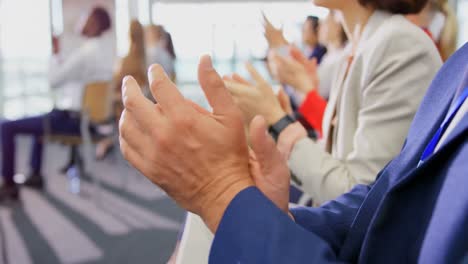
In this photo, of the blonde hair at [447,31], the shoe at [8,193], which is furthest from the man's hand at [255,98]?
the shoe at [8,193]

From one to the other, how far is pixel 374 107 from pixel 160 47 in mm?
4484

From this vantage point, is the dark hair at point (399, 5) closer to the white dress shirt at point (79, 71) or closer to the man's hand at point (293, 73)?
the man's hand at point (293, 73)

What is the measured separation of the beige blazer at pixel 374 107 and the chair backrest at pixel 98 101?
2.91 meters

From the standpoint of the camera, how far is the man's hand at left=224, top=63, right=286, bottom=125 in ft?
4.07

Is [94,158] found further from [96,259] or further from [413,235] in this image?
[413,235]

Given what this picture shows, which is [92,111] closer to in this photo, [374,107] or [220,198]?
[374,107]

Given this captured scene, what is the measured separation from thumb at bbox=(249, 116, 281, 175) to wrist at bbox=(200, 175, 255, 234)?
0.15 ft

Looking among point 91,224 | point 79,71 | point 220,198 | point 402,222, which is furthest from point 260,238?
point 79,71

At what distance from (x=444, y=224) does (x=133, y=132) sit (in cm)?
38

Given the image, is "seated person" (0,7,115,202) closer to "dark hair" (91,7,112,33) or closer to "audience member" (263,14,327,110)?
"dark hair" (91,7,112,33)

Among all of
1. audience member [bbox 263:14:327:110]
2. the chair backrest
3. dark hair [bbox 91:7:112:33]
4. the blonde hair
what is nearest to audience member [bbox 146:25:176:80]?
dark hair [bbox 91:7:112:33]

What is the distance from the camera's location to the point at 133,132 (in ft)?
2.04

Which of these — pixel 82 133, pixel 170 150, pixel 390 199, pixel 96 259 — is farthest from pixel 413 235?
pixel 82 133

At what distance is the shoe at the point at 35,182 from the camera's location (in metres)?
4.34
